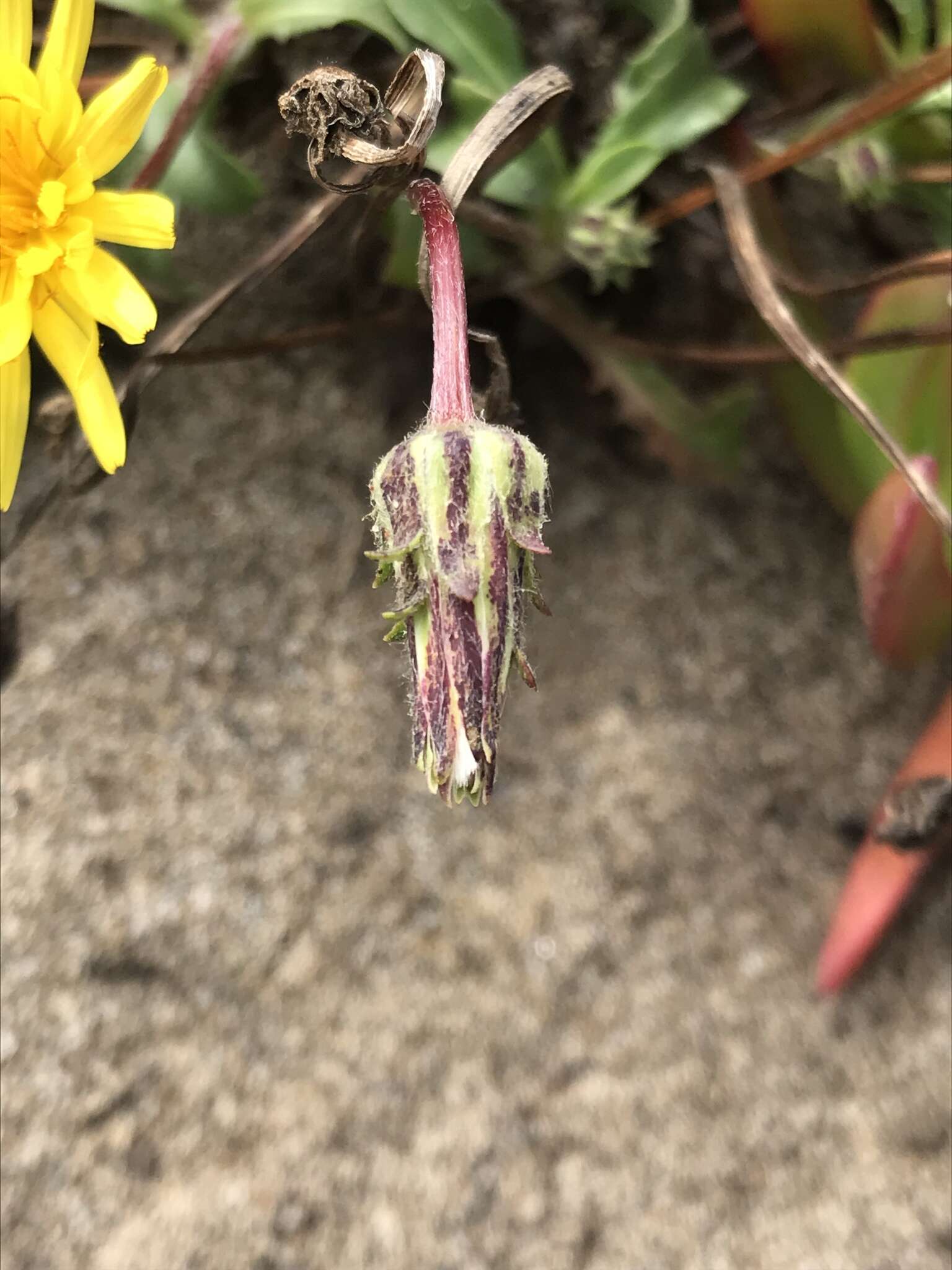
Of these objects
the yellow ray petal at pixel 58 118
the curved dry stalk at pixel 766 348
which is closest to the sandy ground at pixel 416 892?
the curved dry stalk at pixel 766 348

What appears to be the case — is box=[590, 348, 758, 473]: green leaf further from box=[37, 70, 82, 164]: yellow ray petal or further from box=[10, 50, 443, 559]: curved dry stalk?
box=[37, 70, 82, 164]: yellow ray petal

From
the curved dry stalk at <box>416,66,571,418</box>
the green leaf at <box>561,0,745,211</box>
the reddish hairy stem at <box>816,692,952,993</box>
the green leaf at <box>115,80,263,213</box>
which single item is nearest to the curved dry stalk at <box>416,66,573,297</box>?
the curved dry stalk at <box>416,66,571,418</box>

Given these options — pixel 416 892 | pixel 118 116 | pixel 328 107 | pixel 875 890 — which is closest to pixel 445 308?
pixel 328 107

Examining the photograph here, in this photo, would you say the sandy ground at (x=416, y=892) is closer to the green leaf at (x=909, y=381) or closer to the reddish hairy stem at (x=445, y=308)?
the green leaf at (x=909, y=381)

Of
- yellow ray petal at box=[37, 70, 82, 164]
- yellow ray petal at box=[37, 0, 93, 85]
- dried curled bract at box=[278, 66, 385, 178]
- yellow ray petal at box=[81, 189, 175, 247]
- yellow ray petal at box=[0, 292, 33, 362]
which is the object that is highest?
dried curled bract at box=[278, 66, 385, 178]

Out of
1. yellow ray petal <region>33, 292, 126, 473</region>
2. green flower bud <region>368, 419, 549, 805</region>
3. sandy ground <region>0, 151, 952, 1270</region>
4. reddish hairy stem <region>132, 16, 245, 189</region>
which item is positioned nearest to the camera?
green flower bud <region>368, 419, 549, 805</region>

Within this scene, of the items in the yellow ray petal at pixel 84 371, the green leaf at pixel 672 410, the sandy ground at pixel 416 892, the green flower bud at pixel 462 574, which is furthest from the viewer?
the green leaf at pixel 672 410

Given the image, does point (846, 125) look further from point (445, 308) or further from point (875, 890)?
point (875, 890)
